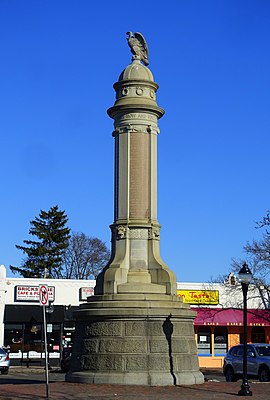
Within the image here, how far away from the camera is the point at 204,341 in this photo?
148 ft

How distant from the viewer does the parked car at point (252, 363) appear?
25655 mm

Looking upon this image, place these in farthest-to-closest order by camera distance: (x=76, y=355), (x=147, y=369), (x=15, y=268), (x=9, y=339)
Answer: (x=15, y=268), (x=9, y=339), (x=76, y=355), (x=147, y=369)

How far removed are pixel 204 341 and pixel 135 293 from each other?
25831mm

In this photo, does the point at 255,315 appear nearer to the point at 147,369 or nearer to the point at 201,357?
the point at 201,357

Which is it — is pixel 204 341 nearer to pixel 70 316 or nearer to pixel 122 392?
pixel 70 316

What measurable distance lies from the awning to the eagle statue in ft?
77.7

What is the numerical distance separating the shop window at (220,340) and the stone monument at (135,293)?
992 inches

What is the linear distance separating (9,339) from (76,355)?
78.8 feet

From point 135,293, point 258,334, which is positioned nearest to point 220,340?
point 258,334

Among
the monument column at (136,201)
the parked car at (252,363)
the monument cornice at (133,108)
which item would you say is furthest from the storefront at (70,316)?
the monument cornice at (133,108)

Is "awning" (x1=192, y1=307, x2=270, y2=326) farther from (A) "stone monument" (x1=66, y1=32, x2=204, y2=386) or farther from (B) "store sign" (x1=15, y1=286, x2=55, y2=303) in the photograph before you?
(A) "stone monument" (x1=66, y1=32, x2=204, y2=386)

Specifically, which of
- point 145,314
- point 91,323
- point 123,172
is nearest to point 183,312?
point 145,314

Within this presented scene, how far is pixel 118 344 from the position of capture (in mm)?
19516

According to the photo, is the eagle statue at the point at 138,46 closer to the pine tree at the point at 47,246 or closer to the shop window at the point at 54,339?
the shop window at the point at 54,339
